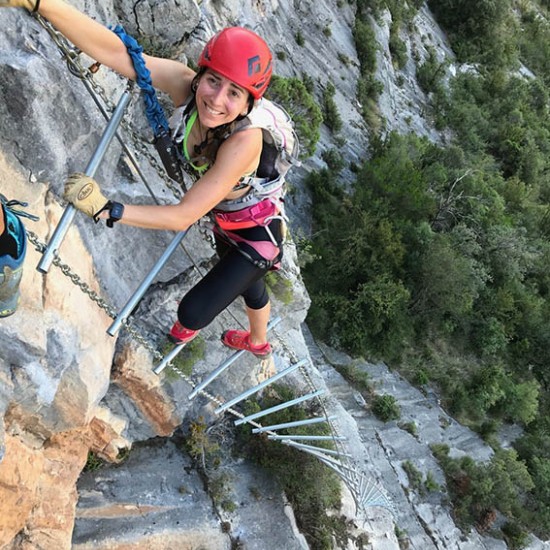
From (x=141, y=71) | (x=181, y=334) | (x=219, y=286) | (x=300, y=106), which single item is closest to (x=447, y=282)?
(x=300, y=106)

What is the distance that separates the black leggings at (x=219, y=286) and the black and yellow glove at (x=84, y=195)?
150 centimetres

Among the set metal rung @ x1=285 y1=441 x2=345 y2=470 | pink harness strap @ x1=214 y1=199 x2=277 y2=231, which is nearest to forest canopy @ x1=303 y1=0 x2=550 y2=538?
metal rung @ x1=285 y1=441 x2=345 y2=470

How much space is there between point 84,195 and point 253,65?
3.63 ft

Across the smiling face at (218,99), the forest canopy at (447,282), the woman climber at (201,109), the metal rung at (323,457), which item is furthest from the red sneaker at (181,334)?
the forest canopy at (447,282)

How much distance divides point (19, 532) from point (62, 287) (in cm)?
270

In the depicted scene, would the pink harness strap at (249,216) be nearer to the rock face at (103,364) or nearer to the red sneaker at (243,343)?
the rock face at (103,364)

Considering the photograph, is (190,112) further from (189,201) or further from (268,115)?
(189,201)

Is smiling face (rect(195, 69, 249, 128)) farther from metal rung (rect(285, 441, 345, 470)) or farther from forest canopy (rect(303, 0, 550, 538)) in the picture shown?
forest canopy (rect(303, 0, 550, 538))

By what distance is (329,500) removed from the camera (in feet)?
22.9

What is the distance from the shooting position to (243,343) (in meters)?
4.89

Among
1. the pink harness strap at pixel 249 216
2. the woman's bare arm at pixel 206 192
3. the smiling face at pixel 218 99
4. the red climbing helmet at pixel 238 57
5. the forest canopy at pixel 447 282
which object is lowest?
the forest canopy at pixel 447 282

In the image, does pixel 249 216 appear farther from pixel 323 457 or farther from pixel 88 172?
pixel 323 457

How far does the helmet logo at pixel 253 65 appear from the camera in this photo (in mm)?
2395

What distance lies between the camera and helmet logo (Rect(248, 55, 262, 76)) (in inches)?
94.3
